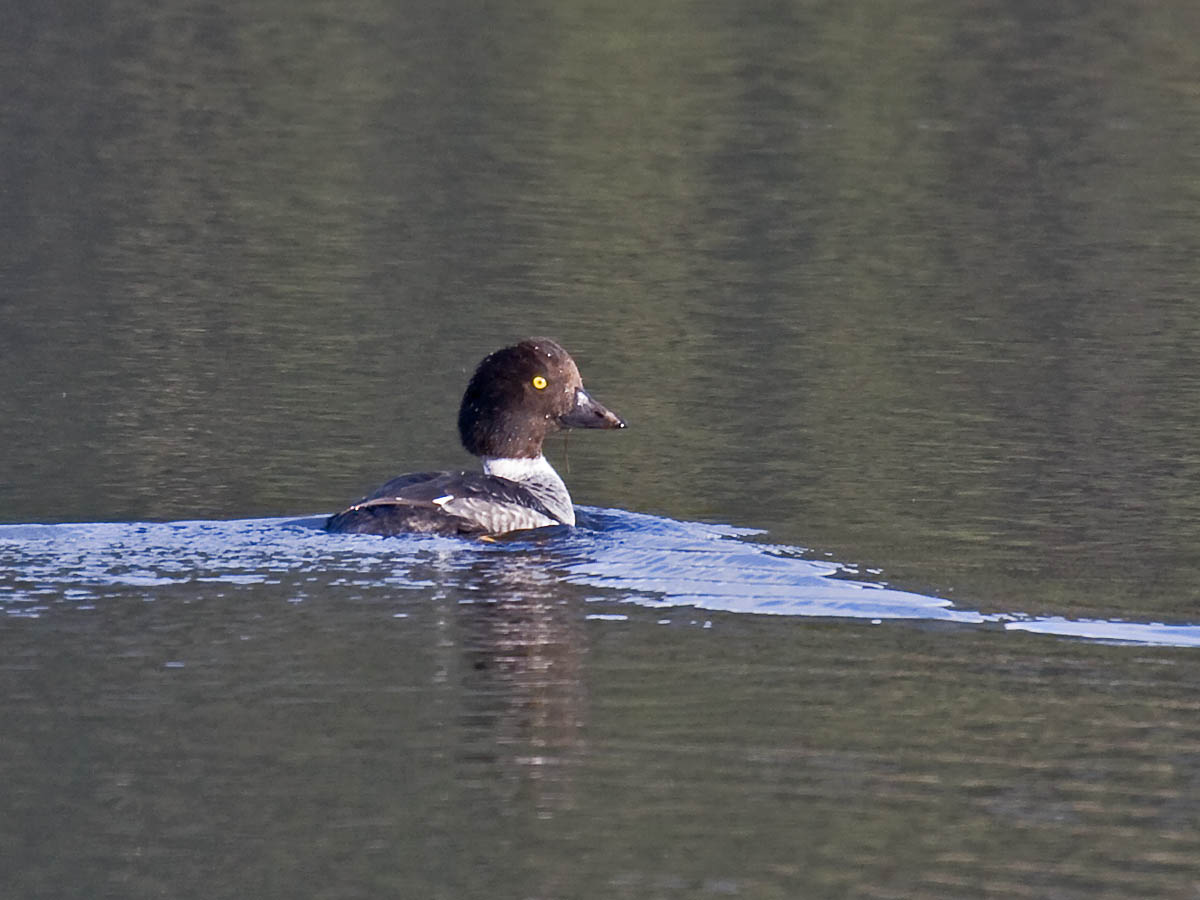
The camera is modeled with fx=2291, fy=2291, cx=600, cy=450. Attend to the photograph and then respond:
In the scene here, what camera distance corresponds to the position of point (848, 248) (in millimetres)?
21375

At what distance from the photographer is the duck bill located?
13297 mm

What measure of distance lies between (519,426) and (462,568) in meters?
2.12

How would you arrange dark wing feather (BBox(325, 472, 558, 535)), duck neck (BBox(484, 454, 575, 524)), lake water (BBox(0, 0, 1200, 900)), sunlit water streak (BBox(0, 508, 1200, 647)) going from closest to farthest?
lake water (BBox(0, 0, 1200, 900)), sunlit water streak (BBox(0, 508, 1200, 647)), dark wing feather (BBox(325, 472, 558, 535)), duck neck (BBox(484, 454, 575, 524))

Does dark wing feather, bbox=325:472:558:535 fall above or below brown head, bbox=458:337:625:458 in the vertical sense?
below

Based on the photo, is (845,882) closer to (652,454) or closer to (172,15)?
(652,454)

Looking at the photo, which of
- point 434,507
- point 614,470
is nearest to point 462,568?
point 434,507

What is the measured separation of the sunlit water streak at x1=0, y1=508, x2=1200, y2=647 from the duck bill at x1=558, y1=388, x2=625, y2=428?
1.21 m

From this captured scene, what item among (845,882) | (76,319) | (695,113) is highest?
(695,113)

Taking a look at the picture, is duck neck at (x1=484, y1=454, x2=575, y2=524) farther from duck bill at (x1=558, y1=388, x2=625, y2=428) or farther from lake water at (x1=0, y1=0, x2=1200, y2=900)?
duck bill at (x1=558, y1=388, x2=625, y2=428)

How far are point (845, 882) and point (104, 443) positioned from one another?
8.26 metres

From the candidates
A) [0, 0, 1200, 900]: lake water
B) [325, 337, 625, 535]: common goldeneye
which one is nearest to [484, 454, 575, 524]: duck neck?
[325, 337, 625, 535]: common goldeneye

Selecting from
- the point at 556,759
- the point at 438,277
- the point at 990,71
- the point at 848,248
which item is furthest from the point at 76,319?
the point at 990,71

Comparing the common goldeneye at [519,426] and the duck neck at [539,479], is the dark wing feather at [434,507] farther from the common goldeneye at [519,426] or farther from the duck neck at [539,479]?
the duck neck at [539,479]

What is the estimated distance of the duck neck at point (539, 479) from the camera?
1245 centimetres
